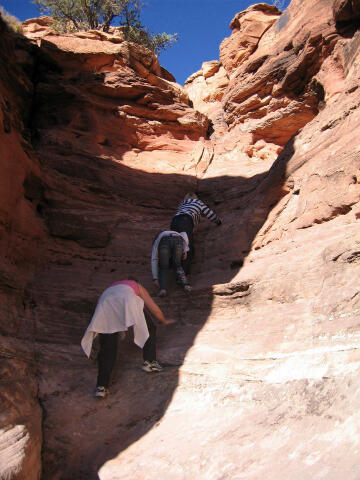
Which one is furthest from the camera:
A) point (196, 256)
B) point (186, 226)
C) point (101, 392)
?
point (196, 256)

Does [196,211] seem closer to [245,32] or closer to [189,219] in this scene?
[189,219]

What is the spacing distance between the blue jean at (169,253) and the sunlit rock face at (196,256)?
0.55m

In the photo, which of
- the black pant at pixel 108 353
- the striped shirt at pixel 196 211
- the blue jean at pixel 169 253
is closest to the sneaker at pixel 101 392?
the black pant at pixel 108 353

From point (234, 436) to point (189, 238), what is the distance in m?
4.47

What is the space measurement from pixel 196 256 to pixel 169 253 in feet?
3.75

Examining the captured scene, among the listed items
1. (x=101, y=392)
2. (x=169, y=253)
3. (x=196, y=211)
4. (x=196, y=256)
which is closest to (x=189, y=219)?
(x=196, y=211)

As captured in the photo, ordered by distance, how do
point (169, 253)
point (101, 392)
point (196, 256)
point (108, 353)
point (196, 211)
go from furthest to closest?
point (196, 211) → point (196, 256) → point (169, 253) → point (108, 353) → point (101, 392)

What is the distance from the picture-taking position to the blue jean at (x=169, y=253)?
6.62m

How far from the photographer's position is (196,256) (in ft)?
25.5

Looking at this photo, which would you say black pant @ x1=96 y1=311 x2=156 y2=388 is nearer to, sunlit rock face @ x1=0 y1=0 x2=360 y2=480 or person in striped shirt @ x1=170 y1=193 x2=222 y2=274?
sunlit rock face @ x1=0 y1=0 x2=360 y2=480

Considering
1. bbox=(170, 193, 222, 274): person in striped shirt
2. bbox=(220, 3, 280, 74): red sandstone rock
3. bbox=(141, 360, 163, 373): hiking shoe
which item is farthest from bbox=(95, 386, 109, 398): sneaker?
bbox=(220, 3, 280, 74): red sandstone rock

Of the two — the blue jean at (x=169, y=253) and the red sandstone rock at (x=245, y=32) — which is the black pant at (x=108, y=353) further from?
the red sandstone rock at (x=245, y=32)

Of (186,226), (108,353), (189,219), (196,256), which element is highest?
(189,219)

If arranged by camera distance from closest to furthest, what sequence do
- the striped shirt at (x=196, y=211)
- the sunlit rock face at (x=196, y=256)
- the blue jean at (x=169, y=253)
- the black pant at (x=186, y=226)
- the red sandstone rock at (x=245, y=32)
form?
the sunlit rock face at (x=196, y=256), the blue jean at (x=169, y=253), the black pant at (x=186, y=226), the striped shirt at (x=196, y=211), the red sandstone rock at (x=245, y=32)
